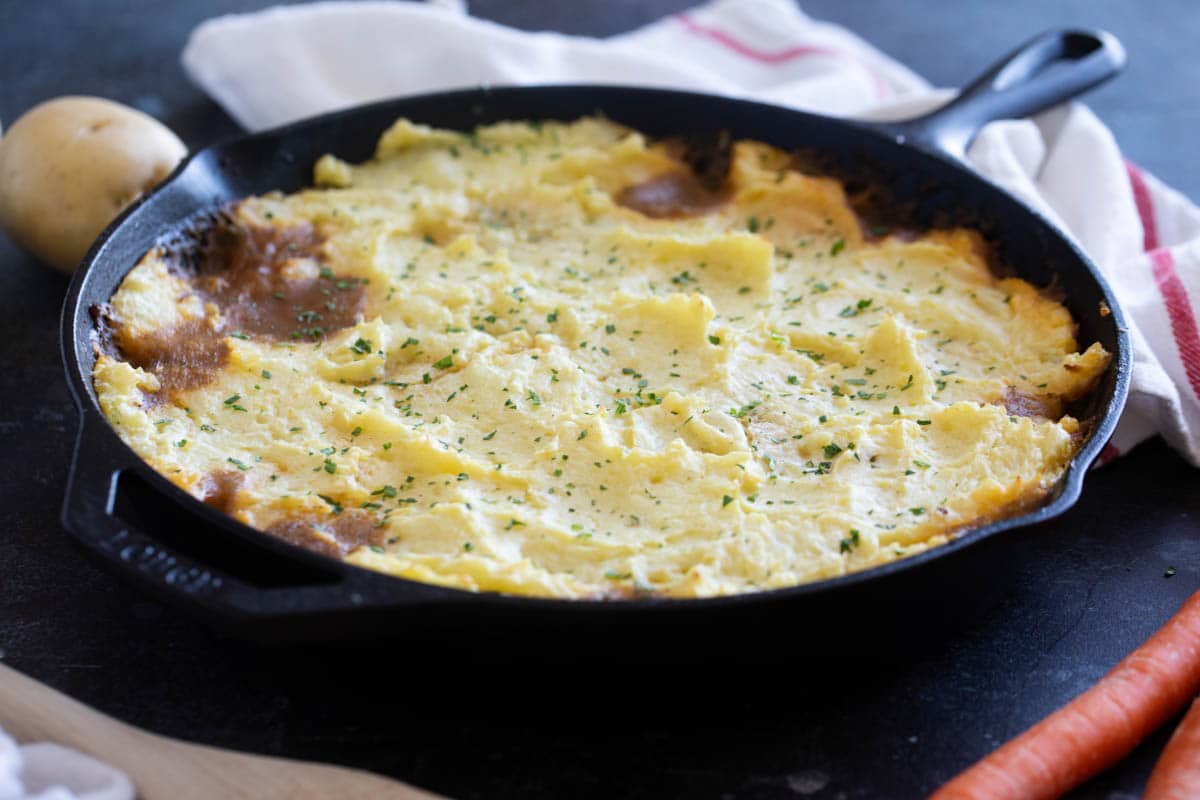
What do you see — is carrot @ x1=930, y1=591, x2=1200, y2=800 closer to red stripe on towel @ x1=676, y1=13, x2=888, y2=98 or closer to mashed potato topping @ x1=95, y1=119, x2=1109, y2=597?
mashed potato topping @ x1=95, y1=119, x2=1109, y2=597

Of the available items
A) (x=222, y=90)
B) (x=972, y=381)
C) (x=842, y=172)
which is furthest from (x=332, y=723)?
(x=222, y=90)

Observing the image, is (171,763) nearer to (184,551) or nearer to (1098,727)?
(184,551)

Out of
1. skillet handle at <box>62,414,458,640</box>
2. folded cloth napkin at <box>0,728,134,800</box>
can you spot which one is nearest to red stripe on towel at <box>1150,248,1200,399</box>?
skillet handle at <box>62,414,458,640</box>

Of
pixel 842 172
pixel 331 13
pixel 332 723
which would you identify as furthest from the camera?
pixel 331 13

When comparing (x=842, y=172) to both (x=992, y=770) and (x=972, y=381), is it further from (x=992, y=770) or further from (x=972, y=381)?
(x=992, y=770)

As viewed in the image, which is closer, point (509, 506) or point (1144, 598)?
point (509, 506)

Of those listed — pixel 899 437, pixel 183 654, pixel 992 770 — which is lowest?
pixel 183 654

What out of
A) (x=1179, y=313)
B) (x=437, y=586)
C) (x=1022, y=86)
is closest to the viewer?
(x=437, y=586)

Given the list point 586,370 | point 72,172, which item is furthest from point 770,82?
point 72,172
